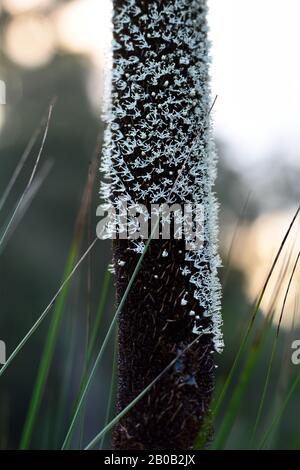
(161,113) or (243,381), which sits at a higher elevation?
(161,113)

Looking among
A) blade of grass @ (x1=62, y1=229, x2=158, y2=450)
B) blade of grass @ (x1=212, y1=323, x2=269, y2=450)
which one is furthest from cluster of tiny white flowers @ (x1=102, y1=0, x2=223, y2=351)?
blade of grass @ (x1=212, y1=323, x2=269, y2=450)

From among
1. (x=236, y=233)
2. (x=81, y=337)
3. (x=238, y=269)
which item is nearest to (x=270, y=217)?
(x=238, y=269)

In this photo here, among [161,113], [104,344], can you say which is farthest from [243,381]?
[161,113]

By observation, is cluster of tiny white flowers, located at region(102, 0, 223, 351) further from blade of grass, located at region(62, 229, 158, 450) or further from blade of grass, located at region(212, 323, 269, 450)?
blade of grass, located at region(212, 323, 269, 450)

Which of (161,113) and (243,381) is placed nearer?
(243,381)

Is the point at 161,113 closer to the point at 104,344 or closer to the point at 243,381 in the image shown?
the point at 104,344

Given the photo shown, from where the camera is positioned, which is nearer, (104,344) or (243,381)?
(243,381)

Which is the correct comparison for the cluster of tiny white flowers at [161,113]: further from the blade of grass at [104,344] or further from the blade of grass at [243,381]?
the blade of grass at [243,381]

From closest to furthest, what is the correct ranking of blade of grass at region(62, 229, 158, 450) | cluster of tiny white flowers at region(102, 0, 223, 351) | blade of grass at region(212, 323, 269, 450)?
blade of grass at region(212, 323, 269, 450) < blade of grass at region(62, 229, 158, 450) < cluster of tiny white flowers at region(102, 0, 223, 351)

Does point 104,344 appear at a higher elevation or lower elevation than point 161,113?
lower
